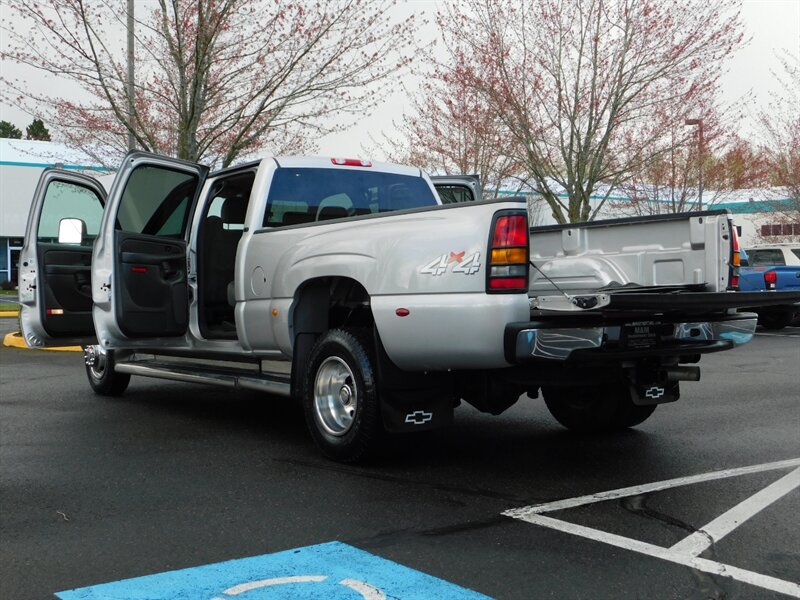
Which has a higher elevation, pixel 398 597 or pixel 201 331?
pixel 201 331

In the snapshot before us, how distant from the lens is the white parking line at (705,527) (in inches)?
150

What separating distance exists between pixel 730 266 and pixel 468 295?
73.1 inches

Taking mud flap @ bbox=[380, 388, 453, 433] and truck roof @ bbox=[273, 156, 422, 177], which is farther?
truck roof @ bbox=[273, 156, 422, 177]

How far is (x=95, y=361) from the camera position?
31.1 ft

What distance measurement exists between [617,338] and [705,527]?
4.16 feet

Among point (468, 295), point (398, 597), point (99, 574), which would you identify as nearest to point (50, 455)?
point (99, 574)

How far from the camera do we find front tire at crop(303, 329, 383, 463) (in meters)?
5.74

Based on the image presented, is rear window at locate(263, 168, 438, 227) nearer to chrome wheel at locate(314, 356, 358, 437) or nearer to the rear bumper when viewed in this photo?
chrome wheel at locate(314, 356, 358, 437)

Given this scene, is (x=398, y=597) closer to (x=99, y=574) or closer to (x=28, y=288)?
(x=99, y=574)

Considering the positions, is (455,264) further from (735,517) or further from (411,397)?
(735,517)

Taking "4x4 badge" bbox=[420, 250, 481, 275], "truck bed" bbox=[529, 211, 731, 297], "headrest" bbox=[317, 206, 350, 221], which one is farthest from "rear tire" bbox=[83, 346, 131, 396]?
"4x4 badge" bbox=[420, 250, 481, 275]

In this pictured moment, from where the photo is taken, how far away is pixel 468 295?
5.17 metres

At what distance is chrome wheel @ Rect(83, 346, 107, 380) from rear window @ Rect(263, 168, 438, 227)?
3.27m

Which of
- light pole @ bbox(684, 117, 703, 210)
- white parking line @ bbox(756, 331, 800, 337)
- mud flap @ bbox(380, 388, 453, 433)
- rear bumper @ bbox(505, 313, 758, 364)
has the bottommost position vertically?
white parking line @ bbox(756, 331, 800, 337)
